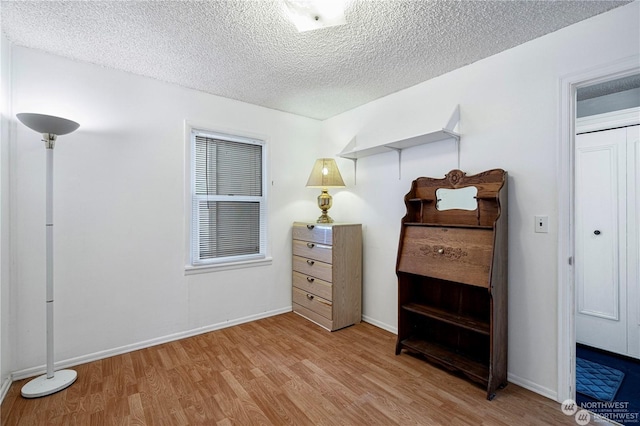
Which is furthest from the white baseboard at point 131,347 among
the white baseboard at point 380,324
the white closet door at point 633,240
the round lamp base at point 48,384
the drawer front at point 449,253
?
the white closet door at point 633,240

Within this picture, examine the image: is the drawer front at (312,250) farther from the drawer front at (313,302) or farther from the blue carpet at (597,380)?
the blue carpet at (597,380)

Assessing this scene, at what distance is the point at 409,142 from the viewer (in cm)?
265

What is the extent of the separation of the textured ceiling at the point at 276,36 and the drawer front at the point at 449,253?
1.33 meters

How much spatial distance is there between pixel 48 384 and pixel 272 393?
5.00ft

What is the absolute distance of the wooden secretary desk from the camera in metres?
2.02

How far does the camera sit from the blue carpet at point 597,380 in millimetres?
2061

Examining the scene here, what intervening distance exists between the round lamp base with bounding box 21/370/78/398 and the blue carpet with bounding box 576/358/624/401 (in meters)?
3.57

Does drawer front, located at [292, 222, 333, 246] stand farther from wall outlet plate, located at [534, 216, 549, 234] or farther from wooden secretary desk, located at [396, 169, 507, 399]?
wall outlet plate, located at [534, 216, 549, 234]

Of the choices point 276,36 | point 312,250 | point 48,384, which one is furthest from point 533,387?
point 48,384

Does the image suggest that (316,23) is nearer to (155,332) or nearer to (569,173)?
(569,173)

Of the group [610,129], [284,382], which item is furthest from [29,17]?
[610,129]

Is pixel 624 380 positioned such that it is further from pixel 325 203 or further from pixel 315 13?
pixel 315 13

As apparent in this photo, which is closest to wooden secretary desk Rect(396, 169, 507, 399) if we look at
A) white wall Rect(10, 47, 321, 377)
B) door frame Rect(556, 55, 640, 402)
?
door frame Rect(556, 55, 640, 402)

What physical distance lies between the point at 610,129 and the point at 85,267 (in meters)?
4.59
